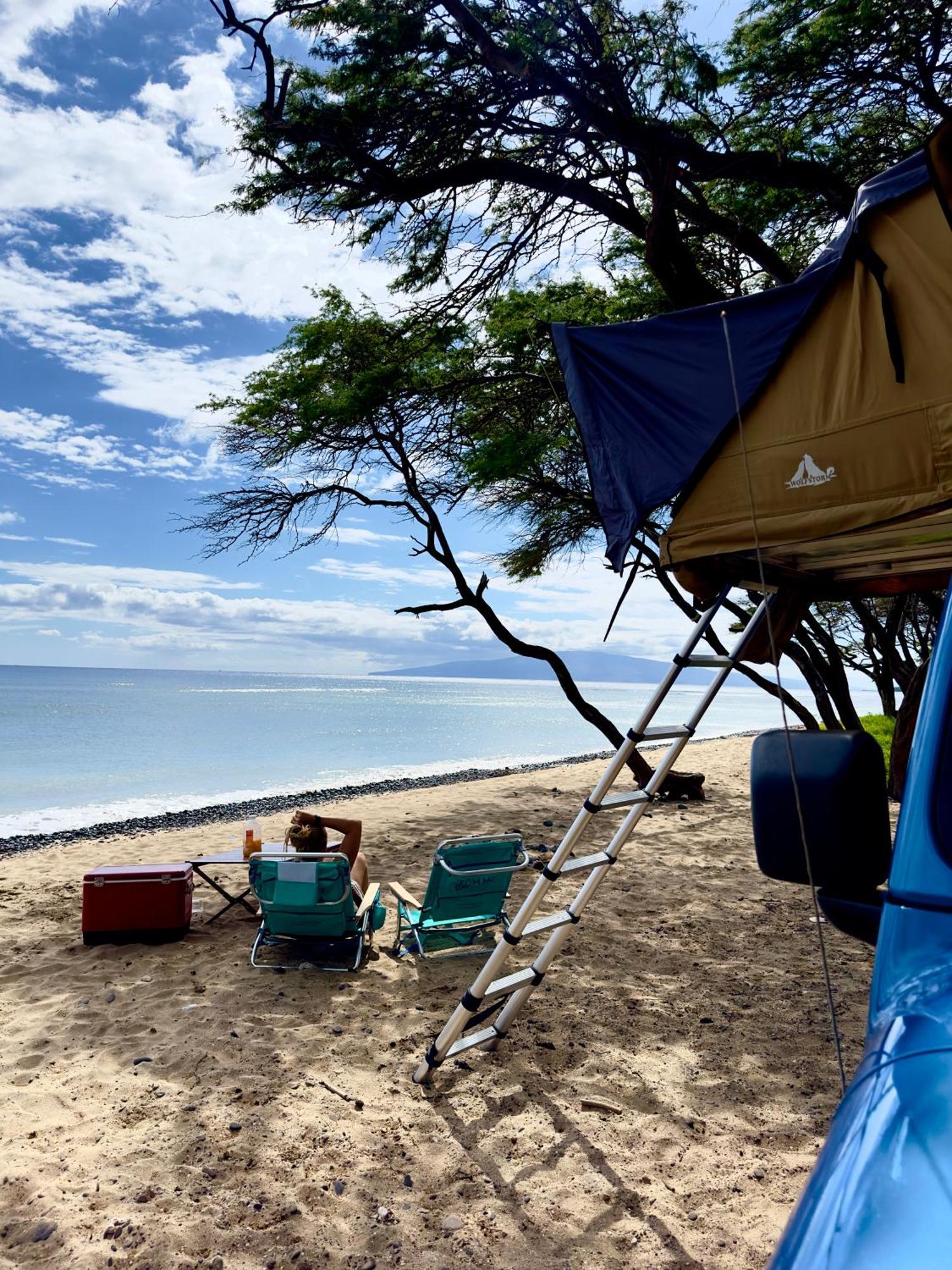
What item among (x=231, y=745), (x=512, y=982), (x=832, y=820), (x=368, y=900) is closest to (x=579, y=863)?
(x=512, y=982)

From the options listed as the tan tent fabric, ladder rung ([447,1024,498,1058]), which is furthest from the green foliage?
the tan tent fabric

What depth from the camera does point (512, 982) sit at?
4371 millimetres

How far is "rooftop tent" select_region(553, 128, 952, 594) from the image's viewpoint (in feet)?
8.49

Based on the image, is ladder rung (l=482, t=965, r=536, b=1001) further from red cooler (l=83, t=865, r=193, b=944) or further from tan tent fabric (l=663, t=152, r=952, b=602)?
red cooler (l=83, t=865, r=193, b=944)

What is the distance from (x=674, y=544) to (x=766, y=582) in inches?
30.7

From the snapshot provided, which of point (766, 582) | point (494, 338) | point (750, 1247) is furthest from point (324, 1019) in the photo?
point (494, 338)

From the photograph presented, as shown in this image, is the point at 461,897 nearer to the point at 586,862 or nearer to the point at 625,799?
the point at 586,862

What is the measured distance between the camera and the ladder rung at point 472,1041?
4422mm

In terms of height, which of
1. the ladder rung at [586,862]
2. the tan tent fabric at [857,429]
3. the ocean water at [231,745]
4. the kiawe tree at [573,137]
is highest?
the kiawe tree at [573,137]

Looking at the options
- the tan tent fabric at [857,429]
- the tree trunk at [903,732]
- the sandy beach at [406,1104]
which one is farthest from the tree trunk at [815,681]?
the tan tent fabric at [857,429]

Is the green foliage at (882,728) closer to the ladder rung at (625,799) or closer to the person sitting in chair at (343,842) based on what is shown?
the person sitting in chair at (343,842)

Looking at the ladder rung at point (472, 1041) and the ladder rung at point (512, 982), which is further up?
the ladder rung at point (512, 982)

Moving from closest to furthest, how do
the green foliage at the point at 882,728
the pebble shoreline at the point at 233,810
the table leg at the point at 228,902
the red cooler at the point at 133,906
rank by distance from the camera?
the red cooler at the point at 133,906
the table leg at the point at 228,902
the pebble shoreline at the point at 233,810
the green foliage at the point at 882,728

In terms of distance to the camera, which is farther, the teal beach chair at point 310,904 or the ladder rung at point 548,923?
the teal beach chair at point 310,904
